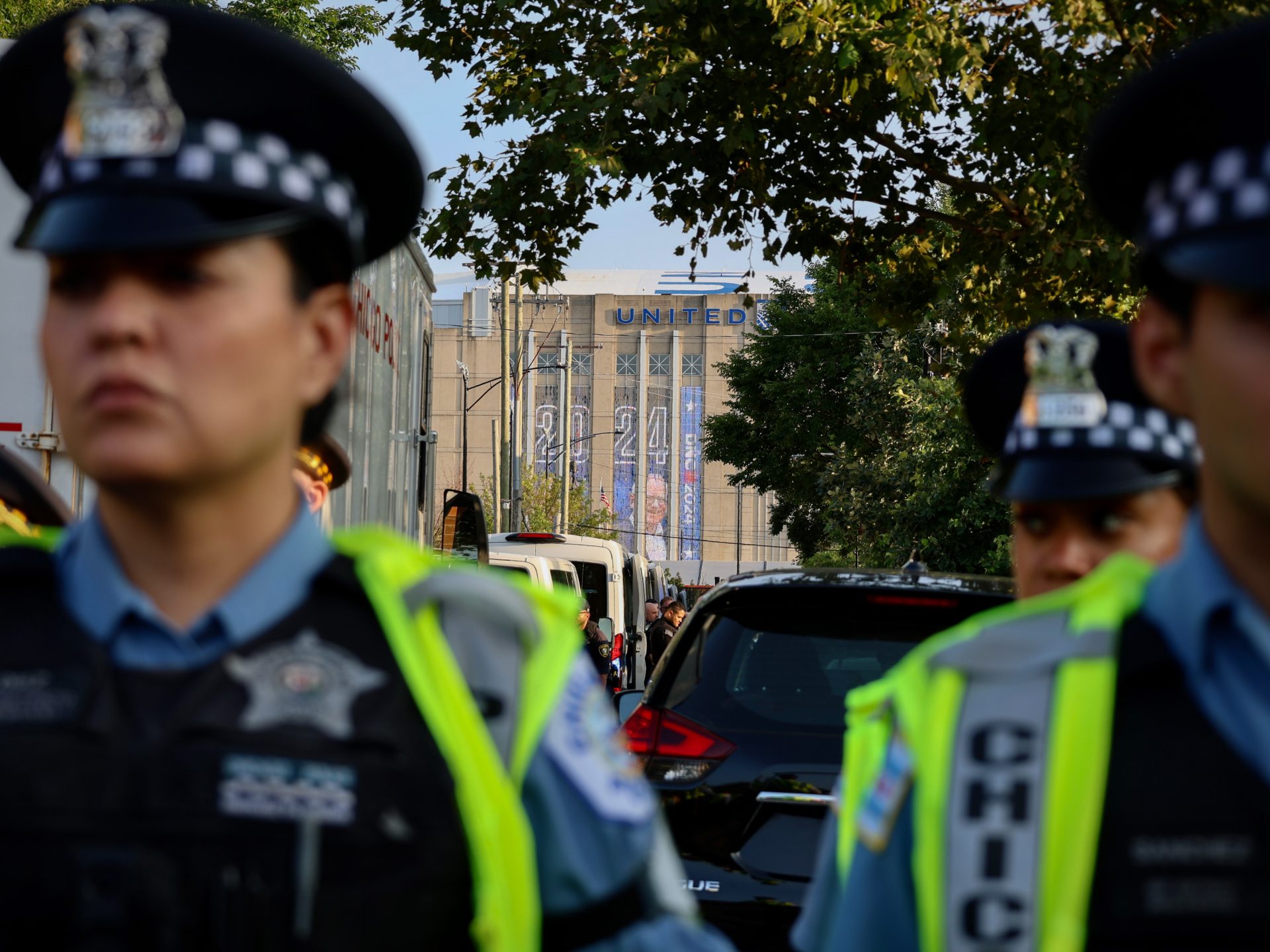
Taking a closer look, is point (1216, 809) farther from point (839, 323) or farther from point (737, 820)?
point (839, 323)

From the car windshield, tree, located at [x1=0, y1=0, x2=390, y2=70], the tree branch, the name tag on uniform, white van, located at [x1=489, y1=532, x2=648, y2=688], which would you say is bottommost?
white van, located at [x1=489, y1=532, x2=648, y2=688]

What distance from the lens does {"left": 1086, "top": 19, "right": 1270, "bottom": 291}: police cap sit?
152cm

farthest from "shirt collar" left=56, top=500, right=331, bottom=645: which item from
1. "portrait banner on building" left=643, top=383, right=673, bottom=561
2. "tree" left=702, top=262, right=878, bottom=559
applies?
"portrait banner on building" left=643, top=383, right=673, bottom=561

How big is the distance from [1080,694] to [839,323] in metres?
37.5

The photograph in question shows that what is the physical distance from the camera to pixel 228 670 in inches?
66.3

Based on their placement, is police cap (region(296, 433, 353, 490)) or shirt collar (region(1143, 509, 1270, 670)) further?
police cap (region(296, 433, 353, 490))

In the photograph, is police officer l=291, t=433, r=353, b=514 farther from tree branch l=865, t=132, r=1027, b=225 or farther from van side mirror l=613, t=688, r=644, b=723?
tree branch l=865, t=132, r=1027, b=225

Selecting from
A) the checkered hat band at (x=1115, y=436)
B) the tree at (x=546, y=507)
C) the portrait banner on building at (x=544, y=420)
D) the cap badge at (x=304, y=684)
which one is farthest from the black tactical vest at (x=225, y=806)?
the portrait banner on building at (x=544, y=420)

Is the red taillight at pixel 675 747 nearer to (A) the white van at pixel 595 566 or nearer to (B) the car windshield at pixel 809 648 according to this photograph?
(B) the car windshield at pixel 809 648

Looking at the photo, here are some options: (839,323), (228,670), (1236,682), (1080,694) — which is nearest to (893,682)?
(1080,694)

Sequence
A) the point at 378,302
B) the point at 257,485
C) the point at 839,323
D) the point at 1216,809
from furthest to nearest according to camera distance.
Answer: the point at 839,323 → the point at 378,302 → the point at 257,485 → the point at 1216,809

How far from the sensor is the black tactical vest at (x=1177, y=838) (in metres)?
1.50

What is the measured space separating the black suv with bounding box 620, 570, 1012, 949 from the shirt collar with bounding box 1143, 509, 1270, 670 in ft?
12.7

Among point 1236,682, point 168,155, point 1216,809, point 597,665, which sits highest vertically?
point 168,155
